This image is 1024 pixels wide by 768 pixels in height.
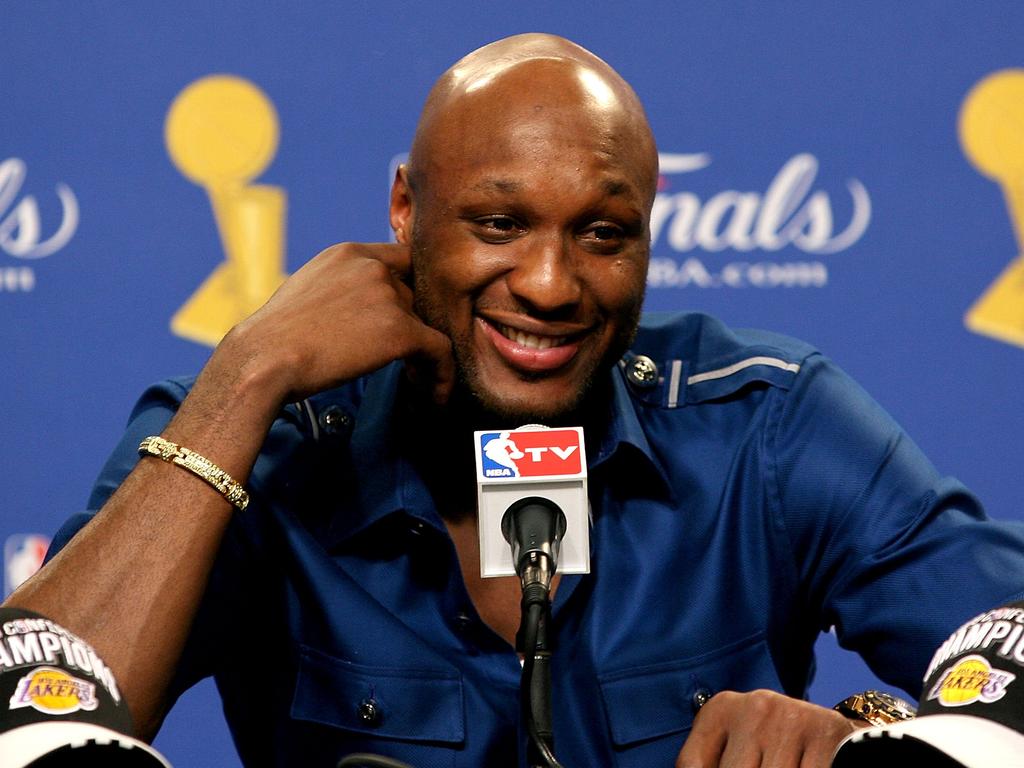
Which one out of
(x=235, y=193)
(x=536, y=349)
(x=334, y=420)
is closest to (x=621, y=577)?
(x=536, y=349)

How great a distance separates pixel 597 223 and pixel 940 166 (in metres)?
0.94

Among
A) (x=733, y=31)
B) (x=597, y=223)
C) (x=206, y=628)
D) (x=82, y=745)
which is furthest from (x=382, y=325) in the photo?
(x=733, y=31)

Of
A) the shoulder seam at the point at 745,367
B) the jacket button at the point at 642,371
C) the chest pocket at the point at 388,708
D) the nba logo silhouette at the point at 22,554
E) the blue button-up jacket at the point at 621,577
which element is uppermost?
the shoulder seam at the point at 745,367

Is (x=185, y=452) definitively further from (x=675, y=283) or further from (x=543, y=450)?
(x=675, y=283)

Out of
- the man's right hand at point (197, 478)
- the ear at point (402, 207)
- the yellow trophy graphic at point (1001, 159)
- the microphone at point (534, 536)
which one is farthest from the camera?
the yellow trophy graphic at point (1001, 159)

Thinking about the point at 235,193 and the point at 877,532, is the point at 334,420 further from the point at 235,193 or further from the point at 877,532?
the point at 235,193

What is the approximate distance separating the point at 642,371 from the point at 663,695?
38 centimetres

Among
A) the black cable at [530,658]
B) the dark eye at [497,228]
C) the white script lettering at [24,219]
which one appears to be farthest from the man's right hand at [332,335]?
Answer: the white script lettering at [24,219]

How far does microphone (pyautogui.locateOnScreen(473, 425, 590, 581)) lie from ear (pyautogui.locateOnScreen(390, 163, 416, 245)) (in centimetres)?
54

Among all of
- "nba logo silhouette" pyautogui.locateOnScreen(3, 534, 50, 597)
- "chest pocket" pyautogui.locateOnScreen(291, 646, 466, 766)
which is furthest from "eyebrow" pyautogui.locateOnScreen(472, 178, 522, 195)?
"nba logo silhouette" pyautogui.locateOnScreen(3, 534, 50, 597)

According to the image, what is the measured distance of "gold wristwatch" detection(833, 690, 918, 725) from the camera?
113 centimetres

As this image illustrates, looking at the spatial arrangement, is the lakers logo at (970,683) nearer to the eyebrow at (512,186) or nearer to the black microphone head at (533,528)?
the black microphone head at (533,528)

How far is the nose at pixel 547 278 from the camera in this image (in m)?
1.39

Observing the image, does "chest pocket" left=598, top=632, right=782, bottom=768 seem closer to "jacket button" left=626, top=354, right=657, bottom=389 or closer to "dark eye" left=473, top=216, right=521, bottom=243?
"jacket button" left=626, top=354, right=657, bottom=389
